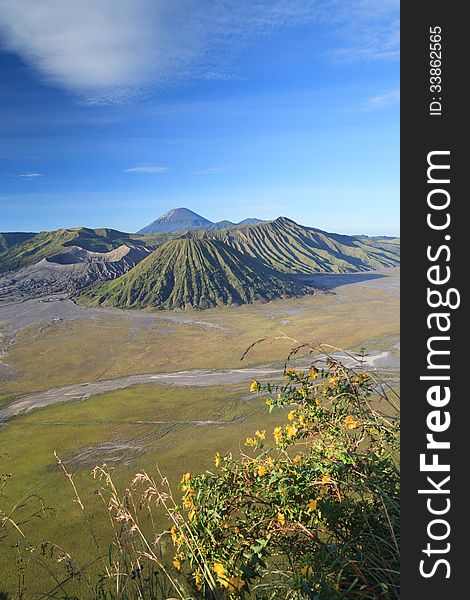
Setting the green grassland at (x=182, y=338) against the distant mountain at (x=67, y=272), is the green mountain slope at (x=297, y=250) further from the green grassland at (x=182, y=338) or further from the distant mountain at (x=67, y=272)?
the green grassland at (x=182, y=338)

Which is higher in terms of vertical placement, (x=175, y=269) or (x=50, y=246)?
(x=50, y=246)

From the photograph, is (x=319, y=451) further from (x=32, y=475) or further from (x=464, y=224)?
(x=32, y=475)

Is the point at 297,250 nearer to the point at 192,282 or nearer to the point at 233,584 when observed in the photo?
the point at 192,282

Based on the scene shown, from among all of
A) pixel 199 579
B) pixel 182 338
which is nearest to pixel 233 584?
pixel 199 579

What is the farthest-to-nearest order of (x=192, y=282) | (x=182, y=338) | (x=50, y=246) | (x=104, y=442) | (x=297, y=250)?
(x=297, y=250), (x=50, y=246), (x=192, y=282), (x=182, y=338), (x=104, y=442)

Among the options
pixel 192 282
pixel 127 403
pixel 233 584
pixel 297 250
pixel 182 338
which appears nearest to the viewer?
pixel 233 584

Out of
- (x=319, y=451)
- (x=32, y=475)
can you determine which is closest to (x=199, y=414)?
(x=32, y=475)
